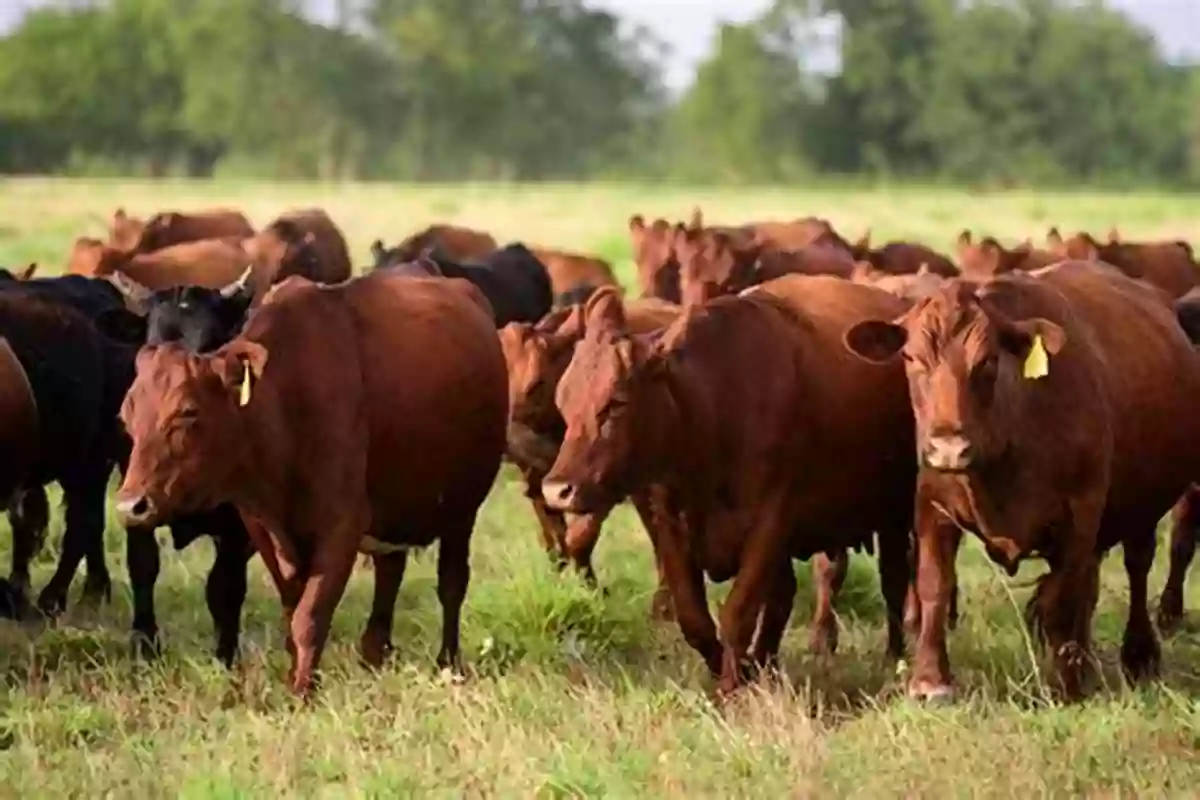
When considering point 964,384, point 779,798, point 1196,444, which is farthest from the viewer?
point 1196,444

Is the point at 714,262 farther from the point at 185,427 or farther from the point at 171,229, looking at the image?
the point at 185,427

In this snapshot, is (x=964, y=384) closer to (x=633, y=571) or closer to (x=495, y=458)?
(x=495, y=458)

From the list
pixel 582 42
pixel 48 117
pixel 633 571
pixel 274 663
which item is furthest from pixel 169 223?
pixel 582 42

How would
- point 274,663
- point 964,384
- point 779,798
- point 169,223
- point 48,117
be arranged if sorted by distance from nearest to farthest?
point 779,798
point 964,384
point 274,663
point 169,223
point 48,117

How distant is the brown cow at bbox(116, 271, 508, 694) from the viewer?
7141mm

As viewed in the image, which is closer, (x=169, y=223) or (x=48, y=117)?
(x=169, y=223)

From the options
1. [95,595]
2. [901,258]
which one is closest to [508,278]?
[901,258]

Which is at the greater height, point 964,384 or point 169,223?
point 964,384

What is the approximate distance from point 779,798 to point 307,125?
69.0m

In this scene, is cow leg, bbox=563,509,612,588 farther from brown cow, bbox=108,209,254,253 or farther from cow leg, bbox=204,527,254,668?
brown cow, bbox=108,209,254,253

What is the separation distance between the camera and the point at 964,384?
6.87m

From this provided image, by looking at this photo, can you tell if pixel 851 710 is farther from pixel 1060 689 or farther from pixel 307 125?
pixel 307 125

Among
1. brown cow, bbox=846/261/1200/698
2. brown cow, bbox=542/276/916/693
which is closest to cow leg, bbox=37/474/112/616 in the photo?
brown cow, bbox=542/276/916/693

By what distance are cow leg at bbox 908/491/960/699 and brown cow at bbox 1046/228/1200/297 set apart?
375 inches
